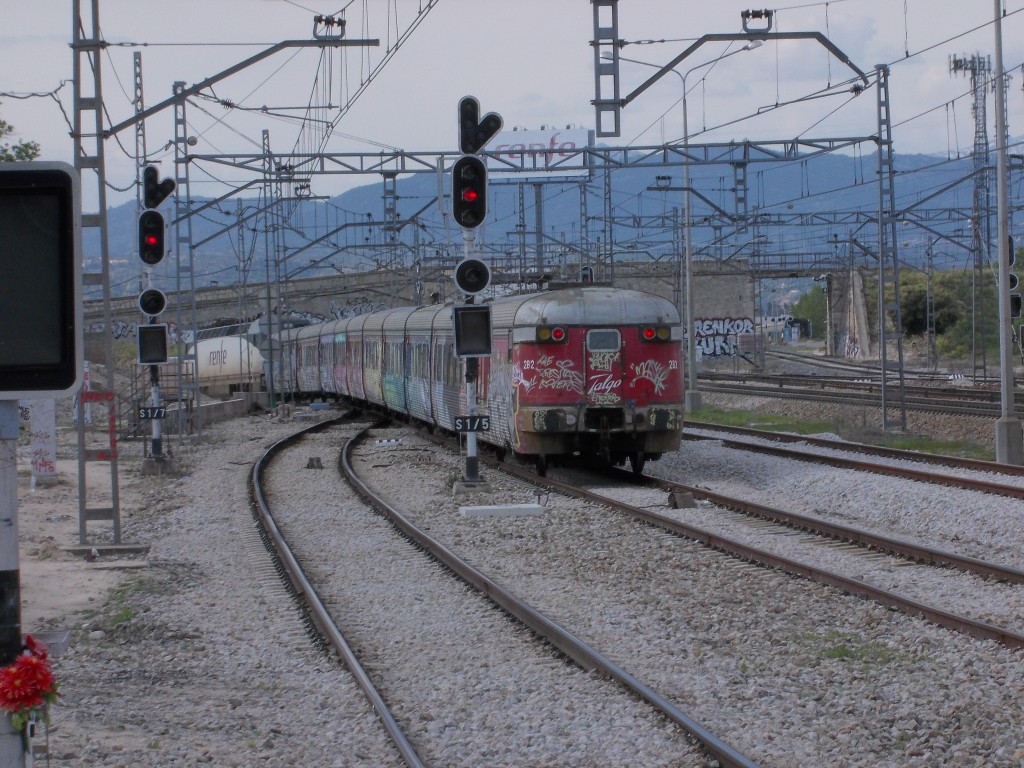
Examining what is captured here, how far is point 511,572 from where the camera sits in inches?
450

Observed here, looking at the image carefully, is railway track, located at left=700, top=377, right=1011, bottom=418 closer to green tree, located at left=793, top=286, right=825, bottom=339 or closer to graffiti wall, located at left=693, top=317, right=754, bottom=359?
graffiti wall, located at left=693, top=317, right=754, bottom=359

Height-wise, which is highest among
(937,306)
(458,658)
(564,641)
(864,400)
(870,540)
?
(937,306)

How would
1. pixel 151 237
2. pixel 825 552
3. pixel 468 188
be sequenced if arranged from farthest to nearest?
pixel 151 237 → pixel 468 188 → pixel 825 552

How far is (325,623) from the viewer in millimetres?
9203

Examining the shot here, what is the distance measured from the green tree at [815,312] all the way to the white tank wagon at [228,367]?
222 feet

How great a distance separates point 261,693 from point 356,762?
5.31 ft

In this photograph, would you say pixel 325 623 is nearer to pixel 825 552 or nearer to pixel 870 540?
pixel 825 552

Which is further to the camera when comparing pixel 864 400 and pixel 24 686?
pixel 864 400

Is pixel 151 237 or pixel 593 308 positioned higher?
pixel 151 237

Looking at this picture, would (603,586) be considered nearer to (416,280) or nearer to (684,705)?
(684,705)

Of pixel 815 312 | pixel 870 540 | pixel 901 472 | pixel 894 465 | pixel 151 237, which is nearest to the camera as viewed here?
pixel 870 540

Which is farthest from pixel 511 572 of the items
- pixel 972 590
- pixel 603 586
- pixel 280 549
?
pixel 972 590

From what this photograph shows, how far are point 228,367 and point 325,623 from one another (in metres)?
48.5

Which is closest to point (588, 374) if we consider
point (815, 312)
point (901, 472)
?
point (901, 472)
